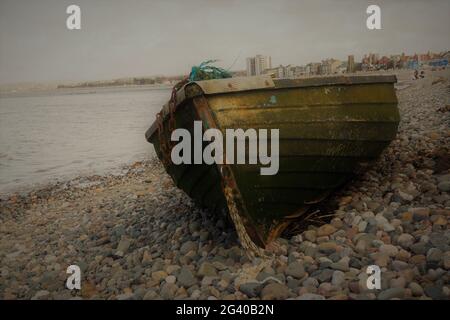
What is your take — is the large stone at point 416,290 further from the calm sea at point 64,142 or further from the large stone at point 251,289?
the calm sea at point 64,142

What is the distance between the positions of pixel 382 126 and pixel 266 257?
152 centimetres

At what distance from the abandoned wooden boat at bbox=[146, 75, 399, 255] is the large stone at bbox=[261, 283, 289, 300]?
47cm

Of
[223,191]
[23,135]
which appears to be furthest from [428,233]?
[23,135]

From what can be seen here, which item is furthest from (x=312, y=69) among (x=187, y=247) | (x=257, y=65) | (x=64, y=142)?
(x=64, y=142)

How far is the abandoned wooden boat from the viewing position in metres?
2.85

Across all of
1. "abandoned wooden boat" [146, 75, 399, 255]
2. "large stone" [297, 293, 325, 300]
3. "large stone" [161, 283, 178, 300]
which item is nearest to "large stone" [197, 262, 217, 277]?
"large stone" [161, 283, 178, 300]

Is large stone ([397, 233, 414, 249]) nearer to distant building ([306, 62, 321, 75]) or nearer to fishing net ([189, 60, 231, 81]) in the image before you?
fishing net ([189, 60, 231, 81])

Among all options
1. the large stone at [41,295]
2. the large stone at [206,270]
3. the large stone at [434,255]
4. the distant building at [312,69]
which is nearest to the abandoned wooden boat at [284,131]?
the large stone at [206,270]

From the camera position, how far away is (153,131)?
369 centimetres

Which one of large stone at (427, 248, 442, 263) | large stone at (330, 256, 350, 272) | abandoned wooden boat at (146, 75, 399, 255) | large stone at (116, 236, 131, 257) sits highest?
abandoned wooden boat at (146, 75, 399, 255)

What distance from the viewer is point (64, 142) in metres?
14.6

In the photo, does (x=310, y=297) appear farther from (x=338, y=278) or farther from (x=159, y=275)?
(x=159, y=275)

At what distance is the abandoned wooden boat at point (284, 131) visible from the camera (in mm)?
2851

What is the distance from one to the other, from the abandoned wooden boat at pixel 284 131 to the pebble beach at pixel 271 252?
13.2 inches
